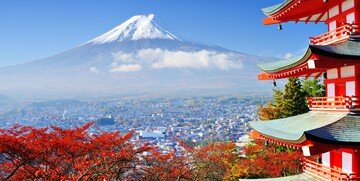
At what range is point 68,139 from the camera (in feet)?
48.4

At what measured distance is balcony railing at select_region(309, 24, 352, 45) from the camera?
7871 millimetres

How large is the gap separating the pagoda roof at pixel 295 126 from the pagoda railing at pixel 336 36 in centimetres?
149

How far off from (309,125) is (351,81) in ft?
3.88

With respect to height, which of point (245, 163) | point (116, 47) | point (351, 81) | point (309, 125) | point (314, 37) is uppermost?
point (116, 47)

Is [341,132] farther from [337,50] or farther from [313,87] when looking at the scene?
[313,87]

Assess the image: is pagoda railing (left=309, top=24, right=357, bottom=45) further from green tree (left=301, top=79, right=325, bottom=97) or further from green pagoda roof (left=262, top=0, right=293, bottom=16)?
green tree (left=301, top=79, right=325, bottom=97)

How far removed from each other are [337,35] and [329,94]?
1434 millimetres

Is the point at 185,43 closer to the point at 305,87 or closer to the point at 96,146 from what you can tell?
the point at 305,87

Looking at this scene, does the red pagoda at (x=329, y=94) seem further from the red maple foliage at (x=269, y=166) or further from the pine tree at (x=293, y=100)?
the pine tree at (x=293, y=100)

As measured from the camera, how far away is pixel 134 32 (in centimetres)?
15662

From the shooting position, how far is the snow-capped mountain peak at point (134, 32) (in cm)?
15300

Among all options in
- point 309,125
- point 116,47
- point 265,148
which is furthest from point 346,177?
point 116,47

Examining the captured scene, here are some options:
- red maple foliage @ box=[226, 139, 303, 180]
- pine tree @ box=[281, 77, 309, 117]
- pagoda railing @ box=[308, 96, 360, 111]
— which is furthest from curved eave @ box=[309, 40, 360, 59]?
pine tree @ box=[281, 77, 309, 117]

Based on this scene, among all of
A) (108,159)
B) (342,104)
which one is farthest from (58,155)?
(342,104)
